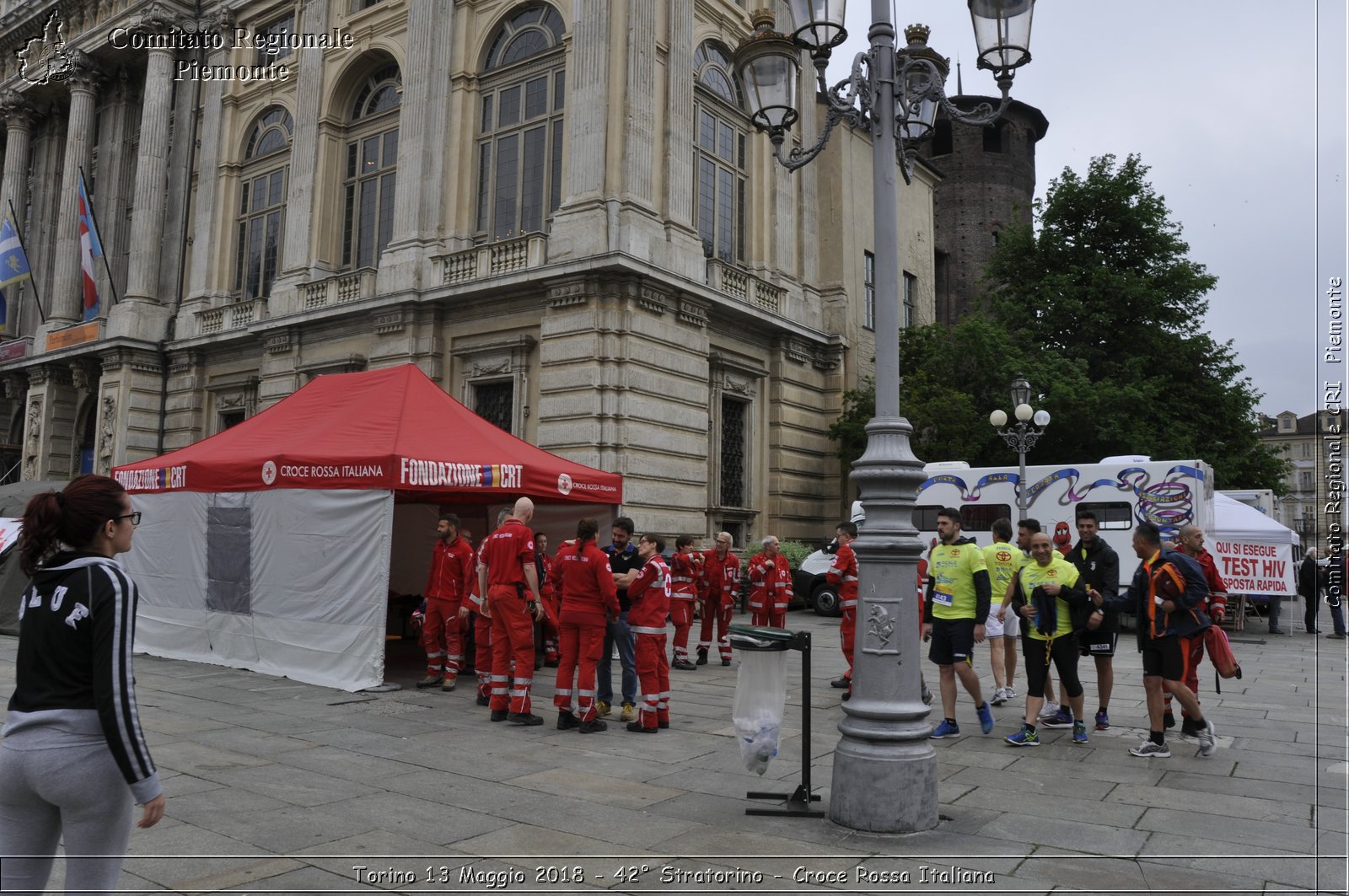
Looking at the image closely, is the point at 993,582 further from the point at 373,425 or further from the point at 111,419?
the point at 111,419

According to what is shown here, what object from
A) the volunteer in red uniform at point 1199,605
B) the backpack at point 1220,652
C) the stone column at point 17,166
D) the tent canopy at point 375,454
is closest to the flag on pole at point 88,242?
the stone column at point 17,166

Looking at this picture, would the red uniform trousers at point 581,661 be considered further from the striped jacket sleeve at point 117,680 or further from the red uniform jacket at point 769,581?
the striped jacket sleeve at point 117,680

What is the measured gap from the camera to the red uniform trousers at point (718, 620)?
14.4 metres

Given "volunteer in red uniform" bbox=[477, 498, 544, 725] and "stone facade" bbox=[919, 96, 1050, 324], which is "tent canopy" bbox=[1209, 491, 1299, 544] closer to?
"volunteer in red uniform" bbox=[477, 498, 544, 725]

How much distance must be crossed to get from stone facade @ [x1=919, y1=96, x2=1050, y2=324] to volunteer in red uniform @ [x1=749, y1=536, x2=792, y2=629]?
34478 millimetres

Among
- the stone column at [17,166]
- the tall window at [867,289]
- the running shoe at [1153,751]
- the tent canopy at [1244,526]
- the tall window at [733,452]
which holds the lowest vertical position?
the running shoe at [1153,751]

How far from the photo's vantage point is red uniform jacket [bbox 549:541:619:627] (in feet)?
29.7

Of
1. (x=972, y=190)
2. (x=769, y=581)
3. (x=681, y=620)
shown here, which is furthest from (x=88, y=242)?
(x=972, y=190)

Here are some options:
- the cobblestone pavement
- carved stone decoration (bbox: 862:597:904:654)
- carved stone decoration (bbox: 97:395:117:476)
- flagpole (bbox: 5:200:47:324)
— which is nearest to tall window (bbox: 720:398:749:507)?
the cobblestone pavement

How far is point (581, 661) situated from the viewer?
9.19 metres

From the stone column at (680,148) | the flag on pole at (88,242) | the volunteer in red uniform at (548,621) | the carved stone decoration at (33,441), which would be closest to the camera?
the volunteer in red uniform at (548,621)

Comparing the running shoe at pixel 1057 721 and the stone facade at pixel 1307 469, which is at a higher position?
the stone facade at pixel 1307 469

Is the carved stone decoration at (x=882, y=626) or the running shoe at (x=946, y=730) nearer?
the carved stone decoration at (x=882, y=626)

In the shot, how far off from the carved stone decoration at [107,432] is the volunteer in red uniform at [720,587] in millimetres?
23312
